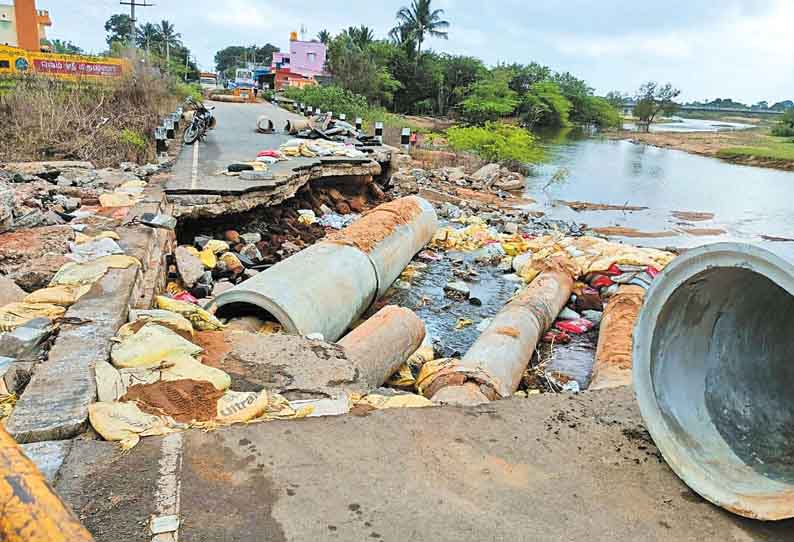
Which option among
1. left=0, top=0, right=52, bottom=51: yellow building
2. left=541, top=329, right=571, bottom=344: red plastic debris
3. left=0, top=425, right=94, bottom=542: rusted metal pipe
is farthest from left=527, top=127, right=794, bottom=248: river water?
→ left=0, top=0, right=52, bottom=51: yellow building

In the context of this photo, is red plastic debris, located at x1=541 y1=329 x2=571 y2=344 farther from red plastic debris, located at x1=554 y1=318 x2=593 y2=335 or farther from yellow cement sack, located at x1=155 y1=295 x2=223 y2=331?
yellow cement sack, located at x1=155 y1=295 x2=223 y2=331

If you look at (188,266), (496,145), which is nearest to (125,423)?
(188,266)

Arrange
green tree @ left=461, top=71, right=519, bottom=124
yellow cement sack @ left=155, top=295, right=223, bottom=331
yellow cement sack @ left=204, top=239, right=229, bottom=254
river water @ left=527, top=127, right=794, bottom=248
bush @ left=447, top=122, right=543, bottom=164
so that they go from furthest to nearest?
green tree @ left=461, top=71, right=519, bottom=124, bush @ left=447, top=122, right=543, bottom=164, river water @ left=527, top=127, right=794, bottom=248, yellow cement sack @ left=204, top=239, right=229, bottom=254, yellow cement sack @ left=155, top=295, right=223, bottom=331

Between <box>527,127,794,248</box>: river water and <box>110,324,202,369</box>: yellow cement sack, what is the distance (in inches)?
393

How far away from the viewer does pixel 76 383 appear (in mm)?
2793

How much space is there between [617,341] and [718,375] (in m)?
3.18

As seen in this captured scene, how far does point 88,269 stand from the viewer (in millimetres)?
4246

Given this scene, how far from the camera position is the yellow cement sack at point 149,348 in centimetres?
307

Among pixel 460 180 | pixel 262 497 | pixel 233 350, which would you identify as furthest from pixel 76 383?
pixel 460 180

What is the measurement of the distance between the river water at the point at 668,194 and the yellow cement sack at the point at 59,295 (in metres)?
10.2

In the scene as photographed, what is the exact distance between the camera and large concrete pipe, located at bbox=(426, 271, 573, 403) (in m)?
3.82

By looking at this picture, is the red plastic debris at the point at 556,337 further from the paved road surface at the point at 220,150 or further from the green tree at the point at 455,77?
the green tree at the point at 455,77

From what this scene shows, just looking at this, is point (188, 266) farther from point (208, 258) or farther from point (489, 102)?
point (489, 102)

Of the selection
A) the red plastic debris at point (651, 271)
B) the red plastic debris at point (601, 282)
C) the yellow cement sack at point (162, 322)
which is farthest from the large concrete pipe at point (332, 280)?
the red plastic debris at point (651, 271)
